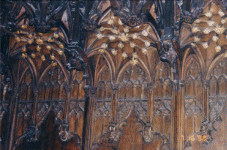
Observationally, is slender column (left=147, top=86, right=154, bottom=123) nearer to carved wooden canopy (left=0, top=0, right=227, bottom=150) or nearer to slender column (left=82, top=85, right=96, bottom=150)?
carved wooden canopy (left=0, top=0, right=227, bottom=150)

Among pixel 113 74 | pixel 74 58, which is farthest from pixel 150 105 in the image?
pixel 74 58

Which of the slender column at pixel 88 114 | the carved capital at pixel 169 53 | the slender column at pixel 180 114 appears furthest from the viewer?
the slender column at pixel 88 114

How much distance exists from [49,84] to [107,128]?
2.25 m

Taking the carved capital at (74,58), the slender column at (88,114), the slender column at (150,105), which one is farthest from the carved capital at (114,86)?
the carved capital at (74,58)

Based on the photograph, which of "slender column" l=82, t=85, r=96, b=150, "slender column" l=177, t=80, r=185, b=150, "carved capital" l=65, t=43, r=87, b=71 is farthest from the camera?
"slender column" l=82, t=85, r=96, b=150

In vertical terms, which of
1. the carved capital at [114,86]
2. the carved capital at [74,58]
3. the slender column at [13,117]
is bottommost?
the slender column at [13,117]

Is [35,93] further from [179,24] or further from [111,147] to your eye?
[179,24]

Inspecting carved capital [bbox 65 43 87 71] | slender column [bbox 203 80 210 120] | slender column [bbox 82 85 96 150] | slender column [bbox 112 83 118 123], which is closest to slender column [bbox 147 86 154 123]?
slender column [bbox 112 83 118 123]

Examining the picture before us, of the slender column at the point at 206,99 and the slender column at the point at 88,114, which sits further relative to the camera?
the slender column at the point at 88,114

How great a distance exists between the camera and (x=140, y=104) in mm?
12953

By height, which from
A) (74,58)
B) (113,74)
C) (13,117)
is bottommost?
(13,117)

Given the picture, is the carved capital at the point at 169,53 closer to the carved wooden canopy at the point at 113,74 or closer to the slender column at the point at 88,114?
the carved wooden canopy at the point at 113,74

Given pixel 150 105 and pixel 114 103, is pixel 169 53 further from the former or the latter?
pixel 114 103

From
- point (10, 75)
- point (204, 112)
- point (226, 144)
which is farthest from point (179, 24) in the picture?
point (10, 75)
